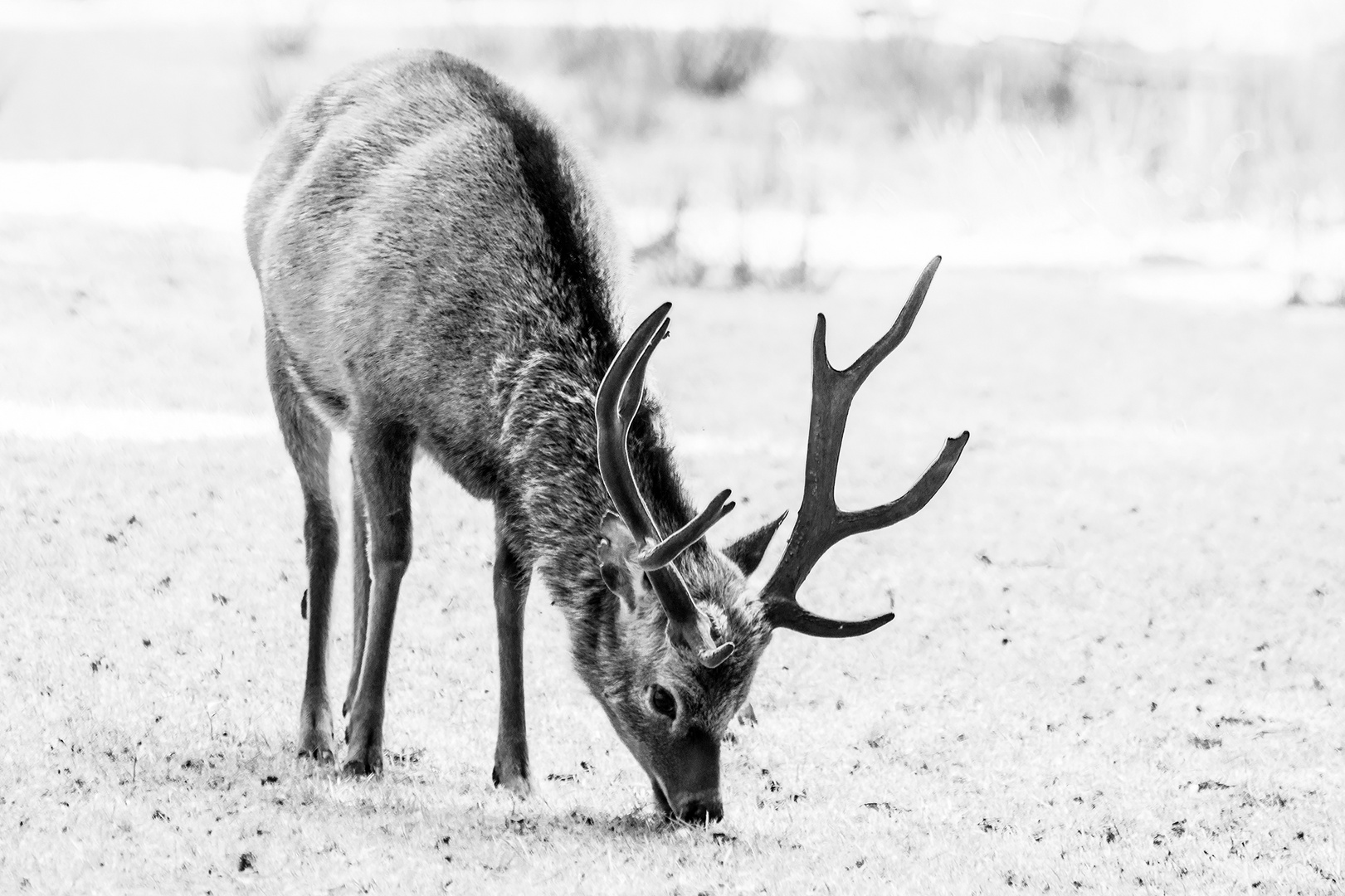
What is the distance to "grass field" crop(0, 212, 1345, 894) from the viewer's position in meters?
5.15

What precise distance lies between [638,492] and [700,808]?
3.24ft

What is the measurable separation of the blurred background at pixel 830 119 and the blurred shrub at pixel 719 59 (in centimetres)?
3

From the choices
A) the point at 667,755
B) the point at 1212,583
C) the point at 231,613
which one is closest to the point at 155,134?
the point at 231,613

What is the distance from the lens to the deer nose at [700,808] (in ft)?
16.7

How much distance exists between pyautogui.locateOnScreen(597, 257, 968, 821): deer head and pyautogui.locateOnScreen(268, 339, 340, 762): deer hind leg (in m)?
1.73

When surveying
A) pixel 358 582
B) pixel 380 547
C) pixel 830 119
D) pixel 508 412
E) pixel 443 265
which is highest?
pixel 443 265

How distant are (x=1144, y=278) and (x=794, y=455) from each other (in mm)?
7525

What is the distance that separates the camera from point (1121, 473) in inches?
407

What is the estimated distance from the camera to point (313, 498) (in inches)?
265

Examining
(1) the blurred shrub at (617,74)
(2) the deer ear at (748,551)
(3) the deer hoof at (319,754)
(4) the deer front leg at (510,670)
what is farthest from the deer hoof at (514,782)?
(1) the blurred shrub at (617,74)

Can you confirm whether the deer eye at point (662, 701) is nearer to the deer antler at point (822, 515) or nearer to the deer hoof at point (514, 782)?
the deer antler at point (822, 515)

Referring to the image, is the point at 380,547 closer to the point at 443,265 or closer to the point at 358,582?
the point at 358,582

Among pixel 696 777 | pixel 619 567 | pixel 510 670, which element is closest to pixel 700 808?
pixel 696 777

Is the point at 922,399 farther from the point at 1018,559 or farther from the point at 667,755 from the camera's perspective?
the point at 667,755
